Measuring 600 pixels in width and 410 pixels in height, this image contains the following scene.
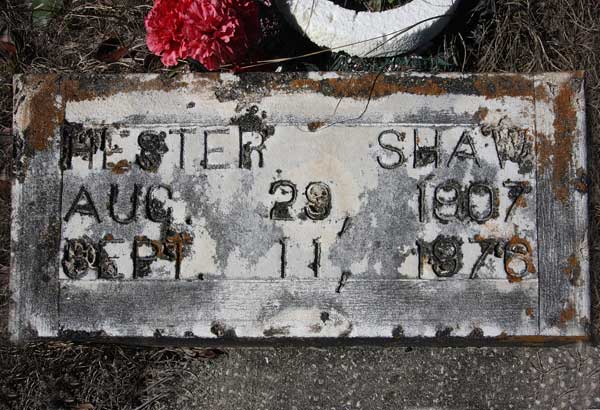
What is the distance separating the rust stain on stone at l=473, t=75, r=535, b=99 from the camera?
2398 mm

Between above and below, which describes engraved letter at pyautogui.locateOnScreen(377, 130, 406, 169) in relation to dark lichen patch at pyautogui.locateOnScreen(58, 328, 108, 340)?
above

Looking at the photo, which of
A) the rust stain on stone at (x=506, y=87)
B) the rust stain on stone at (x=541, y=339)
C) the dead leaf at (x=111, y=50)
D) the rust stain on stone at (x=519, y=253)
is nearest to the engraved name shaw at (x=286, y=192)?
the rust stain on stone at (x=519, y=253)

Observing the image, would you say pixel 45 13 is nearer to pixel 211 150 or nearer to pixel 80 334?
pixel 211 150

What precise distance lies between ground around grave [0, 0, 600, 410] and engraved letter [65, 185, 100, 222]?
0.86 metres

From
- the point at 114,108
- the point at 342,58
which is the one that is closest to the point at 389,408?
the point at 342,58

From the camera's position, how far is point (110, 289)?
94.2 inches

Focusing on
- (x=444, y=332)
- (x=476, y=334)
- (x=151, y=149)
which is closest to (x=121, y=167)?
(x=151, y=149)

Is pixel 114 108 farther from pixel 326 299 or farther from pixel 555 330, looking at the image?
pixel 555 330

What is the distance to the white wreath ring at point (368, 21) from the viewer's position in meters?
2.55

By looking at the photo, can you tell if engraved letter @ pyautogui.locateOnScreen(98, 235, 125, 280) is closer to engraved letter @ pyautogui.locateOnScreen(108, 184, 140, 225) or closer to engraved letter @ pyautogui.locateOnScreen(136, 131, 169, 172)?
engraved letter @ pyautogui.locateOnScreen(108, 184, 140, 225)

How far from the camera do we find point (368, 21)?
2553 mm

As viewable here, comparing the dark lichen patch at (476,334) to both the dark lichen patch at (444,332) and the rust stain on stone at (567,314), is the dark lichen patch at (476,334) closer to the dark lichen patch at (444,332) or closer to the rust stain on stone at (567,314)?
the dark lichen patch at (444,332)

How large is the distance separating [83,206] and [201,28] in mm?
837

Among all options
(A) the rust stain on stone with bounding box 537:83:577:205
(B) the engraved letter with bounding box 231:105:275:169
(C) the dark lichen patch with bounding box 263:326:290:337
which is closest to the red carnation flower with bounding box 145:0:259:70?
(B) the engraved letter with bounding box 231:105:275:169
